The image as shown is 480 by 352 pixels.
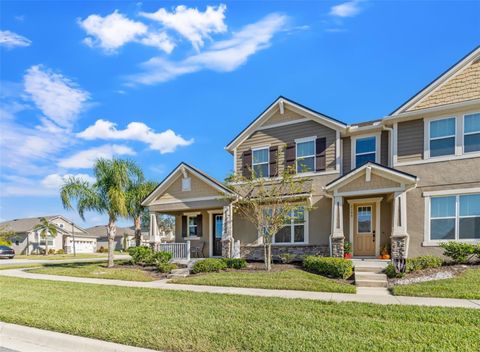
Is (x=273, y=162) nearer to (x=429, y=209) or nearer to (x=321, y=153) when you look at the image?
(x=321, y=153)

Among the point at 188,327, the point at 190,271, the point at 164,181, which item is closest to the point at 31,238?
the point at 164,181

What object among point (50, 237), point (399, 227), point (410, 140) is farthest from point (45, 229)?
point (410, 140)

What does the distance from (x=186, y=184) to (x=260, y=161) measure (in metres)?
3.93

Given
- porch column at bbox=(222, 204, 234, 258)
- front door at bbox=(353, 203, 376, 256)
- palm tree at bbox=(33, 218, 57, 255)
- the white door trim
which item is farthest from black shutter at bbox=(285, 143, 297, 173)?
palm tree at bbox=(33, 218, 57, 255)

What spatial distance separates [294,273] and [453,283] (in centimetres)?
452

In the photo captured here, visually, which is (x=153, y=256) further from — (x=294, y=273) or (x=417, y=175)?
(x=417, y=175)

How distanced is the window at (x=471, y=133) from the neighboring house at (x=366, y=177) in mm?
30

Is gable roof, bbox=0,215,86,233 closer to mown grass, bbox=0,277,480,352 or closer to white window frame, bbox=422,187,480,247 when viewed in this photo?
mown grass, bbox=0,277,480,352

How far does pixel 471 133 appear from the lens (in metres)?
12.1

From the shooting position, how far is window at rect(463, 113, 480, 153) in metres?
Result: 12.1

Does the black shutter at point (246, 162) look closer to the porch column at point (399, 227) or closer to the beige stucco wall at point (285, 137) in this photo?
the beige stucco wall at point (285, 137)

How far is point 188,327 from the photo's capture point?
5.57 m

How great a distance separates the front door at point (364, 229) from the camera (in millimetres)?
13906

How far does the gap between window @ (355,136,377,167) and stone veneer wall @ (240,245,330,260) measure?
4.02 m
